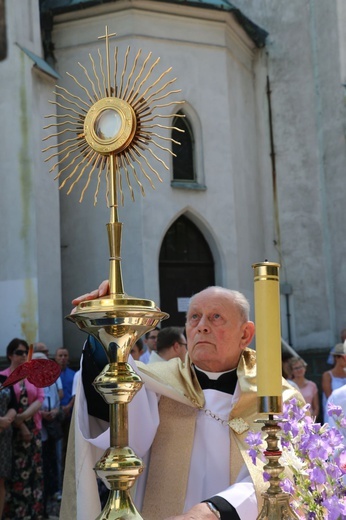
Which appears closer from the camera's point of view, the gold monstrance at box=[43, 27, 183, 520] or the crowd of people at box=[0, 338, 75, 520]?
the gold monstrance at box=[43, 27, 183, 520]

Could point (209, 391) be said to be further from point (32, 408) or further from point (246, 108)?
point (246, 108)

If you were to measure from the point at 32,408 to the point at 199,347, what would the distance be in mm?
4808

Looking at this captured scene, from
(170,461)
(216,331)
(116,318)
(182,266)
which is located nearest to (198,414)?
(170,461)

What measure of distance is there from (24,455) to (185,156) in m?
10.4

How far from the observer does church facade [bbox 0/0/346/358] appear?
15.7 meters

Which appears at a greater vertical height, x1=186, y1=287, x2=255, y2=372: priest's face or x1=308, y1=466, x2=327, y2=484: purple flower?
x1=186, y1=287, x2=255, y2=372: priest's face

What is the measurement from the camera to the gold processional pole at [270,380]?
2146 millimetres

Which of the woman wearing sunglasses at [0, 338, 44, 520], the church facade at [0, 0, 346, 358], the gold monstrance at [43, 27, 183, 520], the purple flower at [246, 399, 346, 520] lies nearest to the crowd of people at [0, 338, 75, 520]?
the woman wearing sunglasses at [0, 338, 44, 520]

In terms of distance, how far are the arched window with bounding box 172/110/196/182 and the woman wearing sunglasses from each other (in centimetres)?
965

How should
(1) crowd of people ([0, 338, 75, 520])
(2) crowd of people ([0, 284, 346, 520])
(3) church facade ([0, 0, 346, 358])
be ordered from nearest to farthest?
(2) crowd of people ([0, 284, 346, 520]) < (1) crowd of people ([0, 338, 75, 520]) < (3) church facade ([0, 0, 346, 358])

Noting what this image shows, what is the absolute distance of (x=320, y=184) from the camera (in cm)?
1909

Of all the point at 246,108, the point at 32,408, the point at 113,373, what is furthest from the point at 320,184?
the point at 113,373

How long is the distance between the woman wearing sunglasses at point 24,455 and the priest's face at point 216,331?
15.3 ft

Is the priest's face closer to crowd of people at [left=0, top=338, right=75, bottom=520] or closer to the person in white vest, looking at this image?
the person in white vest
